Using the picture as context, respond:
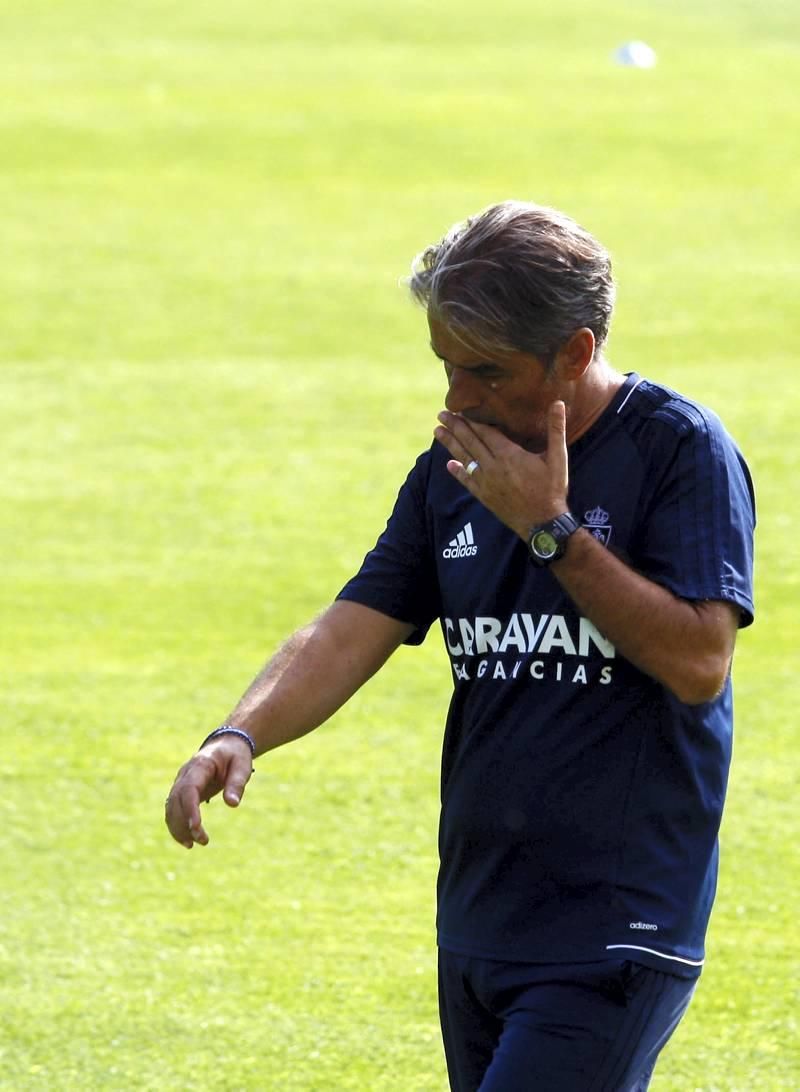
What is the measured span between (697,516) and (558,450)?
0.26m

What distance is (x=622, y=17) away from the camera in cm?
3869

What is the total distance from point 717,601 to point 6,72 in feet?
87.0

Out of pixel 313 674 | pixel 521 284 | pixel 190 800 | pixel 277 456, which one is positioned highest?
pixel 277 456

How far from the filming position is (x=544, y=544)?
3.21 metres

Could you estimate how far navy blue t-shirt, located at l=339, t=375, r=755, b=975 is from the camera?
3.33 m

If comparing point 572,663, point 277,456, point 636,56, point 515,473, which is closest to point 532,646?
point 572,663

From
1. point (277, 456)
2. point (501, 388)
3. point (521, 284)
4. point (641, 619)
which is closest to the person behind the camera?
point (641, 619)

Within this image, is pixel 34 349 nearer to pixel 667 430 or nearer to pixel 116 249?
pixel 116 249

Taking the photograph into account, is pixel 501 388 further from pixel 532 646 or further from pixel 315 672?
pixel 315 672

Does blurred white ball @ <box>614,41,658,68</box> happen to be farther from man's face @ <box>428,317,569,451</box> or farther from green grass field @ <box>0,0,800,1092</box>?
man's face @ <box>428,317,569,451</box>

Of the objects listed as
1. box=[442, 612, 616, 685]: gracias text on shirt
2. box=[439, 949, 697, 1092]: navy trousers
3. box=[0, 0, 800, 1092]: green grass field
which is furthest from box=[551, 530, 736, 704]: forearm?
box=[0, 0, 800, 1092]: green grass field

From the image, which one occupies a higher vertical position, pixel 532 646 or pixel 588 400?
pixel 588 400

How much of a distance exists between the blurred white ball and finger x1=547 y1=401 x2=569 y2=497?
95.1ft

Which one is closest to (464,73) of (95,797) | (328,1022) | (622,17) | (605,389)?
(622,17)
